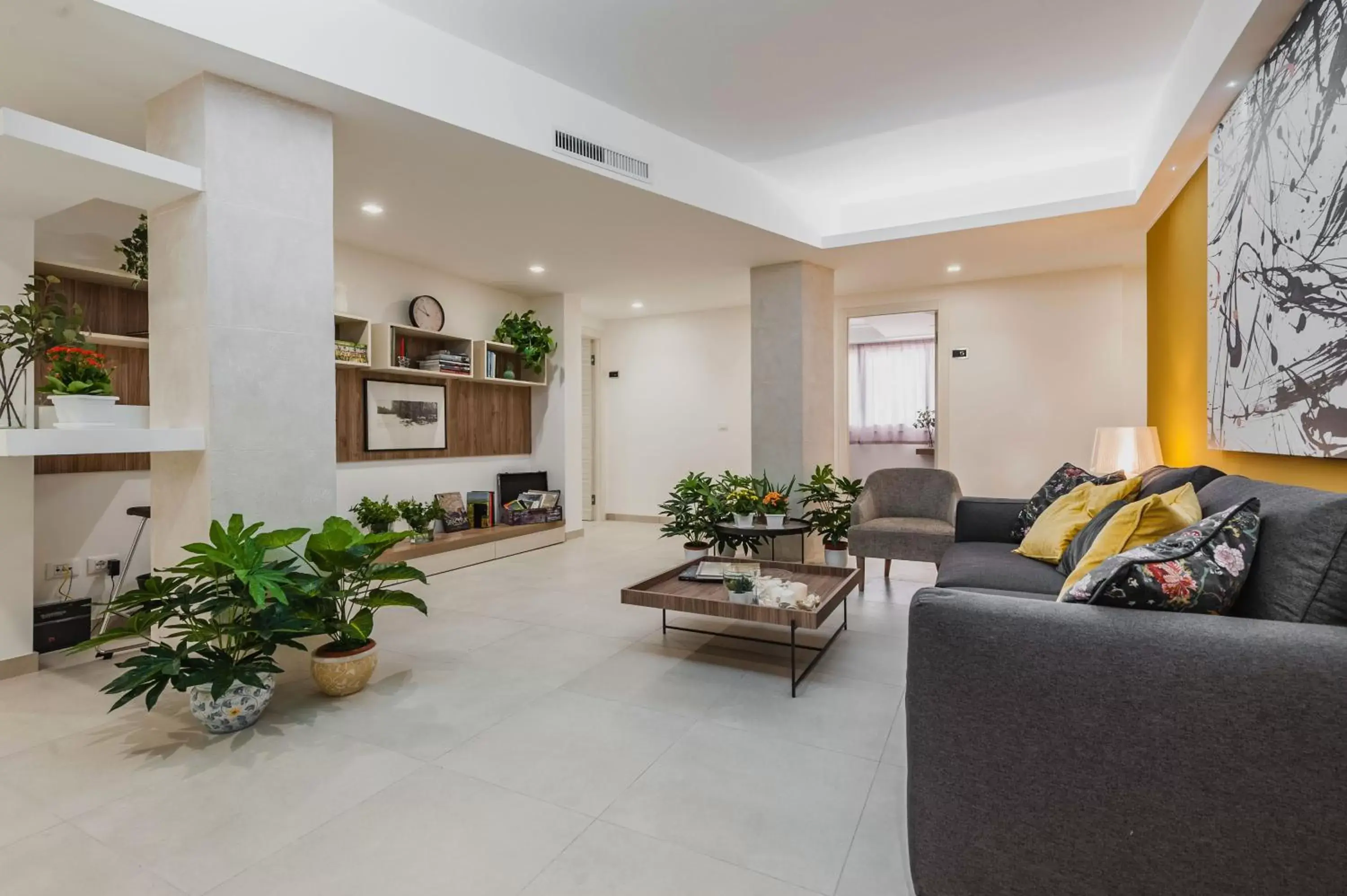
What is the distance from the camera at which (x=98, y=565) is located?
3.51m

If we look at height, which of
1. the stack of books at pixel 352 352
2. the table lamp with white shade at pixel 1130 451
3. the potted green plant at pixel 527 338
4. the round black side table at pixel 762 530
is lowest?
the round black side table at pixel 762 530

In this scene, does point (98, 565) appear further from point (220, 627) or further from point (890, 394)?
point (890, 394)

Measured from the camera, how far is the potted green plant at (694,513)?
523 centimetres

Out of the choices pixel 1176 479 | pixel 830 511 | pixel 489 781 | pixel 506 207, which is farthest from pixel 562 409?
pixel 1176 479

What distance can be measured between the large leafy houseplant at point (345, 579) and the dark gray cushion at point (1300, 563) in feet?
8.63

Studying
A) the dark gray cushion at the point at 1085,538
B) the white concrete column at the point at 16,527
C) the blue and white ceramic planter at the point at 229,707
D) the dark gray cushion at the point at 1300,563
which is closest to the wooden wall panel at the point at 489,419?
the white concrete column at the point at 16,527

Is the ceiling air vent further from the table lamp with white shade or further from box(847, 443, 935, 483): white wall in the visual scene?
box(847, 443, 935, 483): white wall

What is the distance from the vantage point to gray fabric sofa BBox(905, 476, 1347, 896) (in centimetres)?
119

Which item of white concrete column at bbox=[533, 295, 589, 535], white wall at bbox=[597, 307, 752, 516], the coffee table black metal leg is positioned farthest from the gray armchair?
white concrete column at bbox=[533, 295, 589, 535]

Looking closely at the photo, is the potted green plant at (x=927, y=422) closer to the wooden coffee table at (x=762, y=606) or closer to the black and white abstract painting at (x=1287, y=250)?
the wooden coffee table at (x=762, y=606)

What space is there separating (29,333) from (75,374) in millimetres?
482

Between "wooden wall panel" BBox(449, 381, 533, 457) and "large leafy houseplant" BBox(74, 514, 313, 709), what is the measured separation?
3578 millimetres

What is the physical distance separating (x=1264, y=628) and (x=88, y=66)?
413cm

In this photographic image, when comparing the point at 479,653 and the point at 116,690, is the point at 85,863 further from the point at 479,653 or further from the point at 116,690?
the point at 479,653
